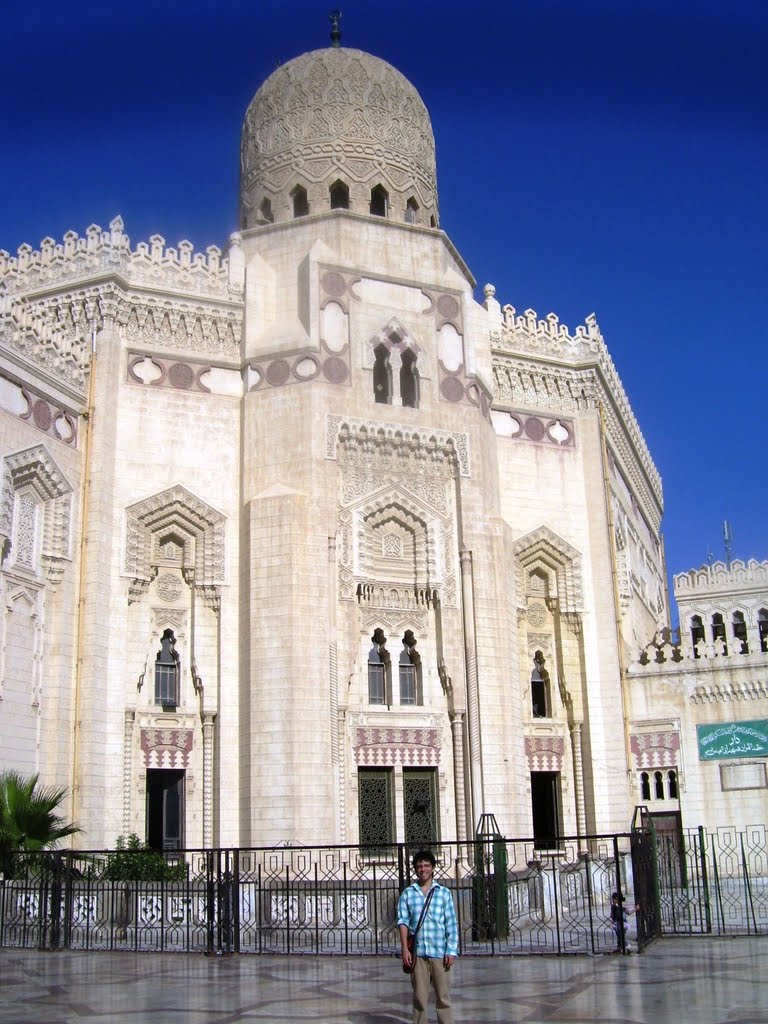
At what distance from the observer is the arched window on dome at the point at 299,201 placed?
80.2ft

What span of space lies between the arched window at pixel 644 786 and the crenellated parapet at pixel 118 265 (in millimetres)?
12546

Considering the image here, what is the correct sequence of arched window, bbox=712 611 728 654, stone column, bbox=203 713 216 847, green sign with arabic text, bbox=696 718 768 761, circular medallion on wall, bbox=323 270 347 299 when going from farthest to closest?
arched window, bbox=712 611 728 654
green sign with arabic text, bbox=696 718 768 761
circular medallion on wall, bbox=323 270 347 299
stone column, bbox=203 713 216 847

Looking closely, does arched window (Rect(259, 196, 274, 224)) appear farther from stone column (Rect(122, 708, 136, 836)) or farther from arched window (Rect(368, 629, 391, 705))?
stone column (Rect(122, 708, 136, 836))

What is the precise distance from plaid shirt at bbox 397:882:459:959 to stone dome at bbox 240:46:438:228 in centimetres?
1824

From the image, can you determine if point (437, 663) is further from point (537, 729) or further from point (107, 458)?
point (107, 458)

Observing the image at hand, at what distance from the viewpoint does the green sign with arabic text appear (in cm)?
2302

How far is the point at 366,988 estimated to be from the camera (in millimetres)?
10133

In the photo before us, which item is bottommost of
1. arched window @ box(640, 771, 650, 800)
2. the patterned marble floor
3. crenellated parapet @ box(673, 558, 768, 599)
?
the patterned marble floor

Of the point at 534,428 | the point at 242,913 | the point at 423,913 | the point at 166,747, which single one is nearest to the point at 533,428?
the point at 534,428

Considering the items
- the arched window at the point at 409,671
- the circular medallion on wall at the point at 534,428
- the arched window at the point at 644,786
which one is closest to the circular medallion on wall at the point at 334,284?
the circular medallion on wall at the point at 534,428

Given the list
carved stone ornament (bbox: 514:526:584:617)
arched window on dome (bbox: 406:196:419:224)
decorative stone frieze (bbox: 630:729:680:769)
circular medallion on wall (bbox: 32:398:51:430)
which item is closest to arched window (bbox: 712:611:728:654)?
decorative stone frieze (bbox: 630:729:680:769)

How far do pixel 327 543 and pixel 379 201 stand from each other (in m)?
8.37

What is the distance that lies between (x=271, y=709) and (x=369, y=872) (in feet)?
10.9

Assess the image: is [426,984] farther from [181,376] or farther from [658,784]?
[658,784]
